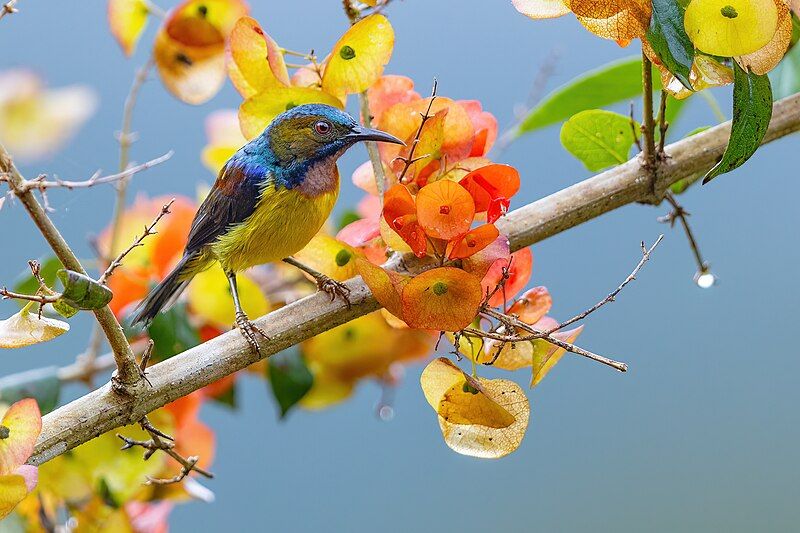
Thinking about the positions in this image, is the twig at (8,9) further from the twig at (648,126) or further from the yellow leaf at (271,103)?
the twig at (648,126)

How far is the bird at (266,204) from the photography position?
735 millimetres

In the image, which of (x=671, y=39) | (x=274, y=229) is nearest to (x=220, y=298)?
(x=274, y=229)

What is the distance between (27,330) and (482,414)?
0.26 m

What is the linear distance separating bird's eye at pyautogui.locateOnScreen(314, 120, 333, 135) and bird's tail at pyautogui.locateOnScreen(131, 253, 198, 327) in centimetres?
17

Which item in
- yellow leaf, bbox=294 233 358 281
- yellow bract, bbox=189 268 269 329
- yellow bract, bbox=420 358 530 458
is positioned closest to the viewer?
yellow bract, bbox=420 358 530 458

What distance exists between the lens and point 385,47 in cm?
60

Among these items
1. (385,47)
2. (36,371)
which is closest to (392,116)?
(385,47)

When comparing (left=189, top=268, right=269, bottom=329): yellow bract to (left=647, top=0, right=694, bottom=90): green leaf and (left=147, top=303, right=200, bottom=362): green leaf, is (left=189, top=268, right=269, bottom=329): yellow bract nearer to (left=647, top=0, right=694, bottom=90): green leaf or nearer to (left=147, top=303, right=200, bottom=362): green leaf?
(left=147, top=303, right=200, bottom=362): green leaf

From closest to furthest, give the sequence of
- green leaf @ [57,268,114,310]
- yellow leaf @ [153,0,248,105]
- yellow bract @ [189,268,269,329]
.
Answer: green leaf @ [57,268,114,310], yellow leaf @ [153,0,248,105], yellow bract @ [189,268,269,329]

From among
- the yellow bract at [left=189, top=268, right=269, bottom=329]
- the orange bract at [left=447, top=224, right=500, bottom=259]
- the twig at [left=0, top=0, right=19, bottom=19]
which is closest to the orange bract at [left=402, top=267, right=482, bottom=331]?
the orange bract at [left=447, top=224, right=500, bottom=259]

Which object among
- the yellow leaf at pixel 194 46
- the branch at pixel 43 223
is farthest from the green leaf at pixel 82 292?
the yellow leaf at pixel 194 46

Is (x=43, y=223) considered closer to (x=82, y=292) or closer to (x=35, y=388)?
(x=82, y=292)

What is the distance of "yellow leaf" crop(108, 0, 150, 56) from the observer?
2.62 feet

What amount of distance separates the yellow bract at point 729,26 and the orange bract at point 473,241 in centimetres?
16
